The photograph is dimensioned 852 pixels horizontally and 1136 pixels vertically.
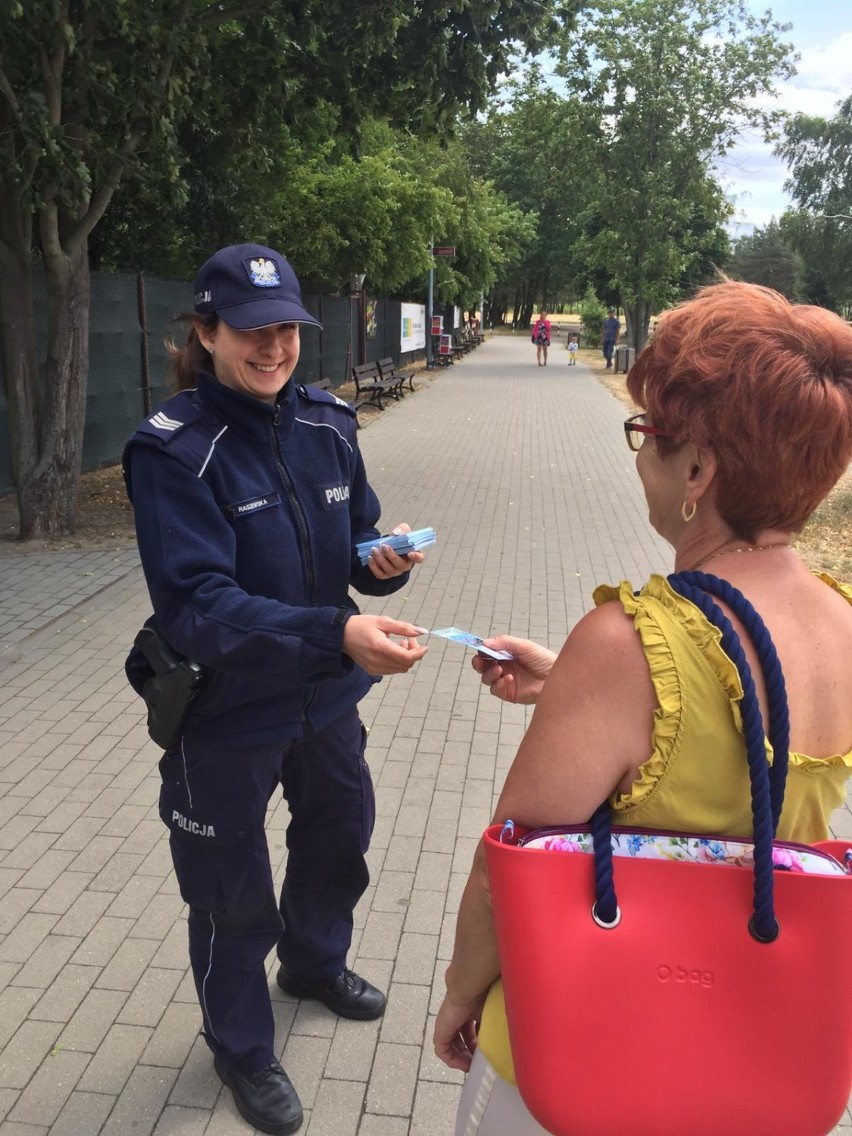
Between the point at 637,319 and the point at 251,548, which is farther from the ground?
the point at 637,319

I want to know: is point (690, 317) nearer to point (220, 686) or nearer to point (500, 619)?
point (220, 686)

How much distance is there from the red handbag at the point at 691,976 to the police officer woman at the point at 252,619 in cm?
68

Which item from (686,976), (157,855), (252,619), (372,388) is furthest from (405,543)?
(372,388)

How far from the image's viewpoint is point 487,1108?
4.66ft

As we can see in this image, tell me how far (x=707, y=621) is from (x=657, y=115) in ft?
84.6

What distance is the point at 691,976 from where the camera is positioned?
1.15m

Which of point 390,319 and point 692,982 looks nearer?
point 692,982

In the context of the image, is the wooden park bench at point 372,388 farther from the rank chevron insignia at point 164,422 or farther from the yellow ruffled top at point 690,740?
the yellow ruffled top at point 690,740

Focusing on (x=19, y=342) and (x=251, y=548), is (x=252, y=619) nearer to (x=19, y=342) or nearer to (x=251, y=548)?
(x=251, y=548)

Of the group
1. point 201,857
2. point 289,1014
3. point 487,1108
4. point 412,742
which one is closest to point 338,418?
point 201,857

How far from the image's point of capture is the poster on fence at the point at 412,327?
25969mm

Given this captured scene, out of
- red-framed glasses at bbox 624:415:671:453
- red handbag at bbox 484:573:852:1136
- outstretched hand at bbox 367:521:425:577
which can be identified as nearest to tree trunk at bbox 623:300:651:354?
outstretched hand at bbox 367:521:425:577

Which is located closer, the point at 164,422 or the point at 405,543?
the point at 164,422

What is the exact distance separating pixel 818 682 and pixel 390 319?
2449 cm
